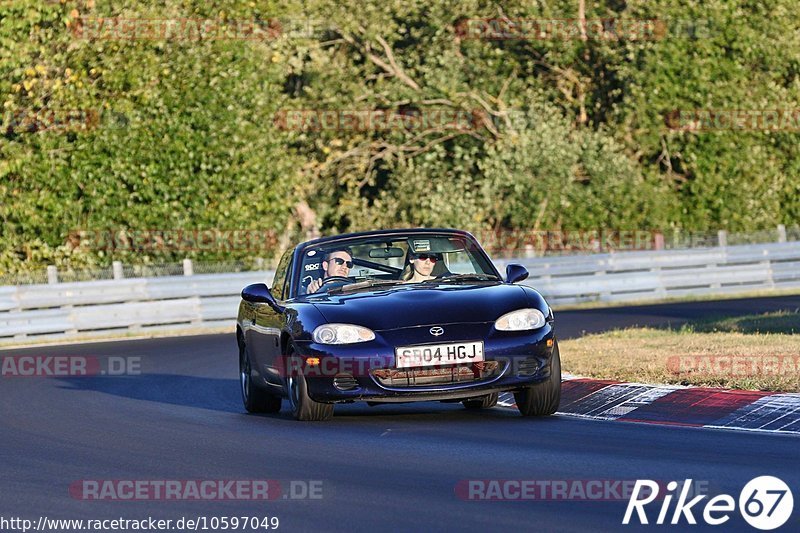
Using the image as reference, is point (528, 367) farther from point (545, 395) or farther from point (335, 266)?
point (335, 266)

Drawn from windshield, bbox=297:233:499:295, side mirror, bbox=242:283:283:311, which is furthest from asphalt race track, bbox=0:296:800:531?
windshield, bbox=297:233:499:295

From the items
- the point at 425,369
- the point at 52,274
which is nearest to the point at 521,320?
the point at 425,369

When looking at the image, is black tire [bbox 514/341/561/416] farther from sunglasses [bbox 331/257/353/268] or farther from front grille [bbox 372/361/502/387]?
sunglasses [bbox 331/257/353/268]

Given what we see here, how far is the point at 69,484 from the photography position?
8711 mm

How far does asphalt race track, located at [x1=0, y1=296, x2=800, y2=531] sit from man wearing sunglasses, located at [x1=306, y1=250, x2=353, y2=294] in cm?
105

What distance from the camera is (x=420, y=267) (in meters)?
12.0

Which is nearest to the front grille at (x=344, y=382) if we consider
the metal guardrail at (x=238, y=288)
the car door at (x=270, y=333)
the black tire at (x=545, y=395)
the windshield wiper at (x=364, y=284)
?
the car door at (x=270, y=333)

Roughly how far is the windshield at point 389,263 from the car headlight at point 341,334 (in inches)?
39.0

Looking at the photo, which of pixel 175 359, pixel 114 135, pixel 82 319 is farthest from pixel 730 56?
pixel 175 359

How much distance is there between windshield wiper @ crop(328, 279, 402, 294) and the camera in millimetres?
11766

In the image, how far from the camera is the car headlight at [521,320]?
1073 cm

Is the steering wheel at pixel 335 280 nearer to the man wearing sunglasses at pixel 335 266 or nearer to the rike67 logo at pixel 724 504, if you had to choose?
the man wearing sunglasses at pixel 335 266

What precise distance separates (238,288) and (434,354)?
1784cm

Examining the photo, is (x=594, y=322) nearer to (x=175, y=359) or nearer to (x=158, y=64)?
(x=175, y=359)
